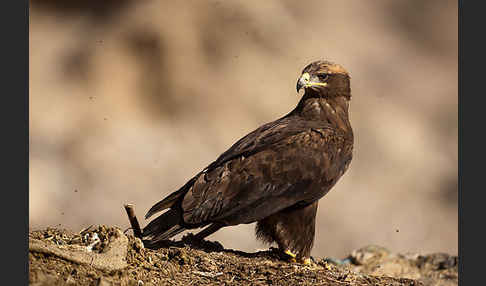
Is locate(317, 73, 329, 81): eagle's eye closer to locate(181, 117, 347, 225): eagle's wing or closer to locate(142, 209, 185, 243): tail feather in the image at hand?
locate(181, 117, 347, 225): eagle's wing

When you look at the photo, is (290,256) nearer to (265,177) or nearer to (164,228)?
(265,177)

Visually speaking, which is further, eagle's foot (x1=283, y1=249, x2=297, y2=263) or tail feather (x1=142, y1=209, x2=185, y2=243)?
eagle's foot (x1=283, y1=249, x2=297, y2=263)

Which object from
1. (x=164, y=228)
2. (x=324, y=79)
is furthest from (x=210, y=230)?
(x=324, y=79)

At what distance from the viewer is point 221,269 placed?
5980mm

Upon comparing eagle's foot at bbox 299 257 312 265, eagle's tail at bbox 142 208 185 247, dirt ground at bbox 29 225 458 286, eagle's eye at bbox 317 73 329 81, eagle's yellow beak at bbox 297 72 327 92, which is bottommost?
dirt ground at bbox 29 225 458 286

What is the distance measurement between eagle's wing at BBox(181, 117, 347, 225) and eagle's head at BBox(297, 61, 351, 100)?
20.7 inches

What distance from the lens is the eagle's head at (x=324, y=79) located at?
6.91 meters

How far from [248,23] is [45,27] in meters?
4.14

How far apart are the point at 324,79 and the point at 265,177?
132cm

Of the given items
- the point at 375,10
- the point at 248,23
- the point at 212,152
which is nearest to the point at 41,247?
the point at 212,152

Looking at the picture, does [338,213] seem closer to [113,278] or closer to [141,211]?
[141,211]

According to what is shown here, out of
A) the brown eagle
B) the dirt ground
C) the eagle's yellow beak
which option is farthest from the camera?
the eagle's yellow beak

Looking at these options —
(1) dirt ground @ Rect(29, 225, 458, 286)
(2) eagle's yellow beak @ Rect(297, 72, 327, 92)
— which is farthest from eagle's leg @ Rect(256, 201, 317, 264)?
(2) eagle's yellow beak @ Rect(297, 72, 327, 92)

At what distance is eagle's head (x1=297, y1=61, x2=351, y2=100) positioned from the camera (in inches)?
272
